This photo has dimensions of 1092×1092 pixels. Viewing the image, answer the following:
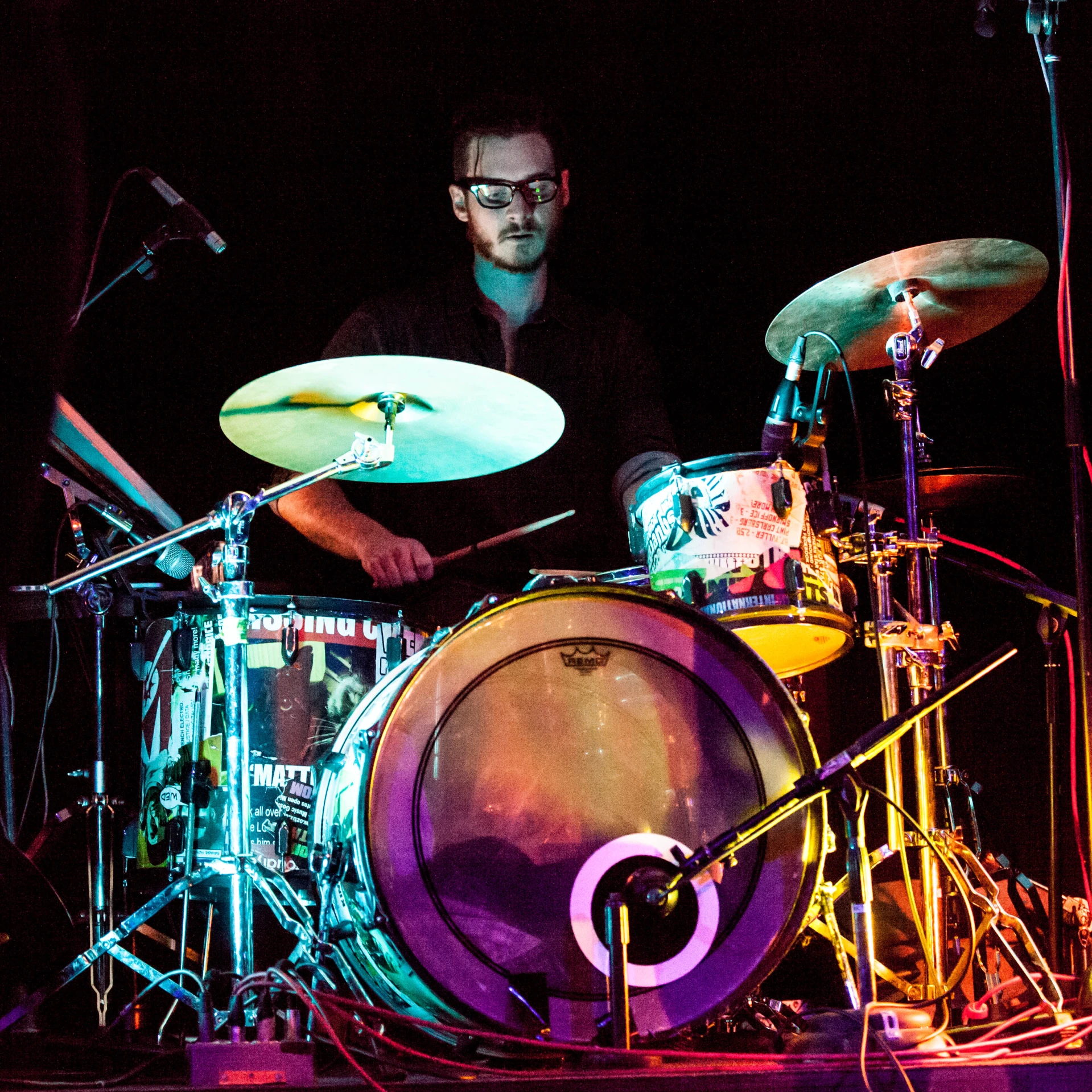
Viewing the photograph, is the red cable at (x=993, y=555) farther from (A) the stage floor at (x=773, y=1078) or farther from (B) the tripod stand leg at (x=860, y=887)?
(A) the stage floor at (x=773, y=1078)

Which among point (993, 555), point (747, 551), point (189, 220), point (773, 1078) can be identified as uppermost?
point (189, 220)

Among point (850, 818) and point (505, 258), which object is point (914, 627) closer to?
point (850, 818)

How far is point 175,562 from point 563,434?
1.28 m

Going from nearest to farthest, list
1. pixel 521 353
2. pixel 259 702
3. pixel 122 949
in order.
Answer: pixel 122 949 < pixel 259 702 < pixel 521 353

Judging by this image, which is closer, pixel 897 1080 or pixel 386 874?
pixel 897 1080

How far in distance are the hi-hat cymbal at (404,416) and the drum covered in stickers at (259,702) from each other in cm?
37

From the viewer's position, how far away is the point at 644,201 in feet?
11.8

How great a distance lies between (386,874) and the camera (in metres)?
1.91

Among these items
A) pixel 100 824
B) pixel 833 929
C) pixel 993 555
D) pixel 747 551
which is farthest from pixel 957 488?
pixel 100 824

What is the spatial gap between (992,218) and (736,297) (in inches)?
31.6

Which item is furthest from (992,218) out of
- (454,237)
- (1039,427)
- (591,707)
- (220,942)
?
(220,942)

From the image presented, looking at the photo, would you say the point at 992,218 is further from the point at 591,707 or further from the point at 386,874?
the point at 386,874

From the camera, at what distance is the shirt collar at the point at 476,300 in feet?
11.9

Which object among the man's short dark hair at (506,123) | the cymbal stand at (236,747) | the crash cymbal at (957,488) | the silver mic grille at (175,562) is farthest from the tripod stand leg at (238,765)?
the man's short dark hair at (506,123)
